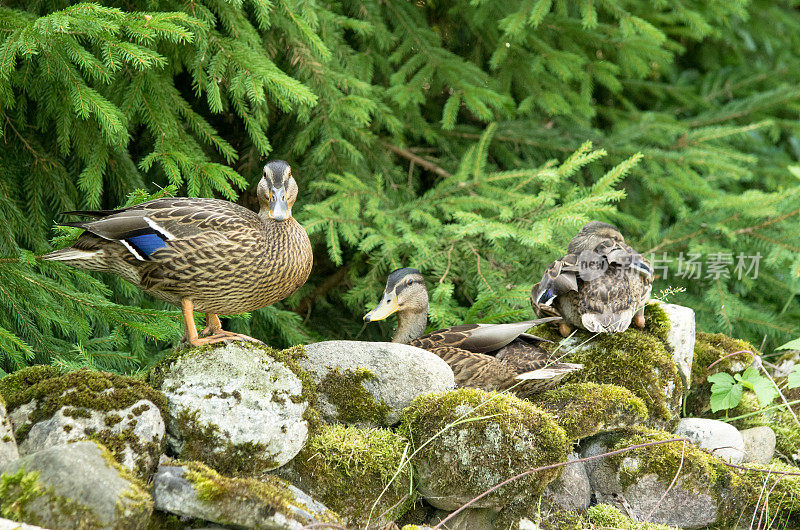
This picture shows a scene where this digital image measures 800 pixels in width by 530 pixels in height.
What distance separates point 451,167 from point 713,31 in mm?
2719

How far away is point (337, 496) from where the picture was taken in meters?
3.11

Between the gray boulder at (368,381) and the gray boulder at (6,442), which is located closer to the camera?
the gray boulder at (6,442)

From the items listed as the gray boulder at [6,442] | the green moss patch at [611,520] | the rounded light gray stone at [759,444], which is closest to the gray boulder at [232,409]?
the gray boulder at [6,442]

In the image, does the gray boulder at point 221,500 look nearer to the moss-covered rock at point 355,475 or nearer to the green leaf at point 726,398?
the moss-covered rock at point 355,475

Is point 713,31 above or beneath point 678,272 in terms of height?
above

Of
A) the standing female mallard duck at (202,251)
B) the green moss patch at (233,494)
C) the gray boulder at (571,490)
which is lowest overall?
the gray boulder at (571,490)

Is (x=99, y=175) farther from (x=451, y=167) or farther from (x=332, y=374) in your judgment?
(x=451, y=167)

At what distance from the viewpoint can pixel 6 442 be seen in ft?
8.55

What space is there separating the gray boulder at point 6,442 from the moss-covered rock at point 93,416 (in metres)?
0.08

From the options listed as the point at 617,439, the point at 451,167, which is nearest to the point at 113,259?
the point at 617,439

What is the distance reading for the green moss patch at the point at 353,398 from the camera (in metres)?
3.41

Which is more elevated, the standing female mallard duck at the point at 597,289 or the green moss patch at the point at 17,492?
the green moss patch at the point at 17,492

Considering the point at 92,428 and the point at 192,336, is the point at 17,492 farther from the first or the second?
the point at 192,336

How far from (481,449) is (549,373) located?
0.81 metres
